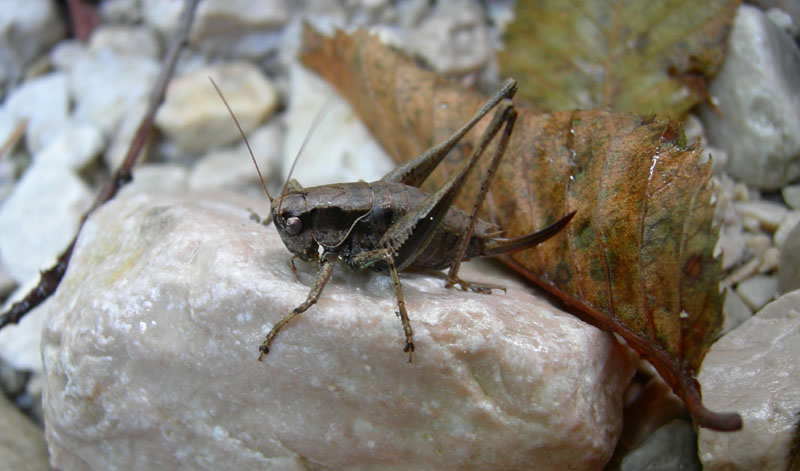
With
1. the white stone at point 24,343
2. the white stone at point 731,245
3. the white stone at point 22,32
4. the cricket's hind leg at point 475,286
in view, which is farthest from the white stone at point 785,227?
the white stone at point 22,32

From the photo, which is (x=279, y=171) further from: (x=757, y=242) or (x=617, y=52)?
(x=757, y=242)

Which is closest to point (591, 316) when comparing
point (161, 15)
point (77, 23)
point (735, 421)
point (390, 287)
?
point (735, 421)

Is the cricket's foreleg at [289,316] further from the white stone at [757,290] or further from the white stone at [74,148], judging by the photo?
the white stone at [74,148]

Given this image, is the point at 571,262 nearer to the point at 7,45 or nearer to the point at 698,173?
the point at 698,173

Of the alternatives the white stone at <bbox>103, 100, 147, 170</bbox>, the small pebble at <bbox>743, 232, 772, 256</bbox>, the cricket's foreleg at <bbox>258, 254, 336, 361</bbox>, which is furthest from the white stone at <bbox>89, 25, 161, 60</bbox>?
the small pebble at <bbox>743, 232, 772, 256</bbox>

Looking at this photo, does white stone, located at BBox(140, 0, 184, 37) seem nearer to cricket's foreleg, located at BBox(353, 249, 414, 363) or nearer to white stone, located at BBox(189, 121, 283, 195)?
white stone, located at BBox(189, 121, 283, 195)

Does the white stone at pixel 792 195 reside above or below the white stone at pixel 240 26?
above
